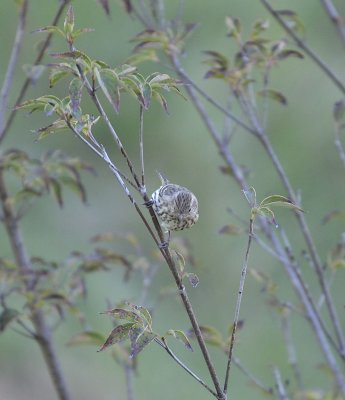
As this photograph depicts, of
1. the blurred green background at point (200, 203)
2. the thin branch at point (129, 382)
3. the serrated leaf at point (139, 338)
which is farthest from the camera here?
the blurred green background at point (200, 203)

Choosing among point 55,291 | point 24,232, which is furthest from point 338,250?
point 24,232

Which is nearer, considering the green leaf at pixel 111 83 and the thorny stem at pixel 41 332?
the green leaf at pixel 111 83

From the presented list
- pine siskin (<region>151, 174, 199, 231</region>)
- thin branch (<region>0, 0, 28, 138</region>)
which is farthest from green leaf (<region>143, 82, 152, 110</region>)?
thin branch (<region>0, 0, 28, 138</region>)

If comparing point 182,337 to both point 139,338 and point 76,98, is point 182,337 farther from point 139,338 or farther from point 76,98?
point 76,98

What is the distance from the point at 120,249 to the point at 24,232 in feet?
3.34

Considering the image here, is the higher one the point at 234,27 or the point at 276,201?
the point at 234,27

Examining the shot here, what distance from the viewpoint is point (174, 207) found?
7.43 feet

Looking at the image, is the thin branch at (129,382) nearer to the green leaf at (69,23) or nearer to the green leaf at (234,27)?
the green leaf at (234,27)

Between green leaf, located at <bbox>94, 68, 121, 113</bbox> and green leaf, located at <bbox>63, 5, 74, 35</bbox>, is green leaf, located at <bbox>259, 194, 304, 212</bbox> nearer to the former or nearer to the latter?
green leaf, located at <bbox>94, 68, 121, 113</bbox>

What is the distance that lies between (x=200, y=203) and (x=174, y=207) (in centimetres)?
443

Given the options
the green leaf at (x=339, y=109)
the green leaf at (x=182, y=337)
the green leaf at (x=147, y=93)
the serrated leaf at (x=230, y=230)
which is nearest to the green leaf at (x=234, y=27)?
the green leaf at (x=339, y=109)

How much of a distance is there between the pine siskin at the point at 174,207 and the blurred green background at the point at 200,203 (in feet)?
10.9

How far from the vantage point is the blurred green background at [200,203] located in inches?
227

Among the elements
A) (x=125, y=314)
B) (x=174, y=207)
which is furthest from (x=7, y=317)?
(x=125, y=314)
